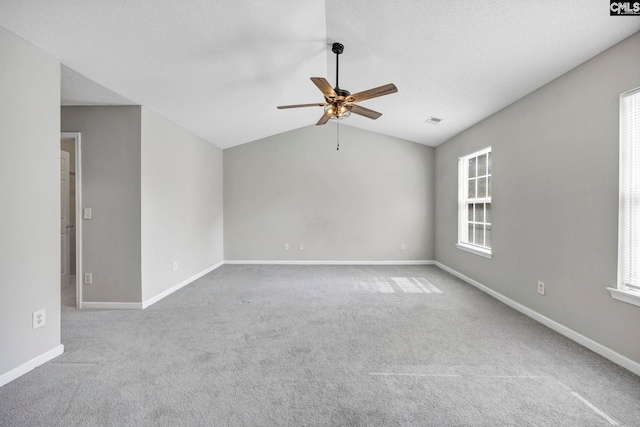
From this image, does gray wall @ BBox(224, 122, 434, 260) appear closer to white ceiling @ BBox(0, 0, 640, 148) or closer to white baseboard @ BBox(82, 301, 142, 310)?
white ceiling @ BBox(0, 0, 640, 148)

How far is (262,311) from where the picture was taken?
3.22 metres

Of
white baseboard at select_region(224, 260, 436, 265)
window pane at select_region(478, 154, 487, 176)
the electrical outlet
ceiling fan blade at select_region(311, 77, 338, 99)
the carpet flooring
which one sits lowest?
the carpet flooring

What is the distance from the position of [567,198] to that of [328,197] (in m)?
3.89

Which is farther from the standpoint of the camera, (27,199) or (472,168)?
(472,168)

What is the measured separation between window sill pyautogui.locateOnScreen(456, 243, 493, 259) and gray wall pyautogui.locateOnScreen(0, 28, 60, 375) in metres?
4.62

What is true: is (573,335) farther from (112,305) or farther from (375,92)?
(112,305)

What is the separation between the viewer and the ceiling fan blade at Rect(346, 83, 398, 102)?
2.43m

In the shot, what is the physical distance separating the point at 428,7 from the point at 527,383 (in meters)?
2.71

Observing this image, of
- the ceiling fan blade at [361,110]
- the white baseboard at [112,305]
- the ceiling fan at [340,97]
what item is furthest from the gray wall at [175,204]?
the ceiling fan blade at [361,110]

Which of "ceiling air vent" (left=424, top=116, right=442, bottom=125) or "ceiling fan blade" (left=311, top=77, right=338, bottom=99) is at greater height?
"ceiling air vent" (left=424, top=116, right=442, bottom=125)

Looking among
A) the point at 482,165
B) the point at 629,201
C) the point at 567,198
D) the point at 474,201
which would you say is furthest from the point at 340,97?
the point at 474,201

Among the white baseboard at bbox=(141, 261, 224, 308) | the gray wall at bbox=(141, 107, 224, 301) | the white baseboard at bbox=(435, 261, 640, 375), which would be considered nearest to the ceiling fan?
the gray wall at bbox=(141, 107, 224, 301)

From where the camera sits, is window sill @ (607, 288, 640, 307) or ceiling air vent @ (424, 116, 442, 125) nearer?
window sill @ (607, 288, 640, 307)

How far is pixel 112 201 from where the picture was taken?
330cm
